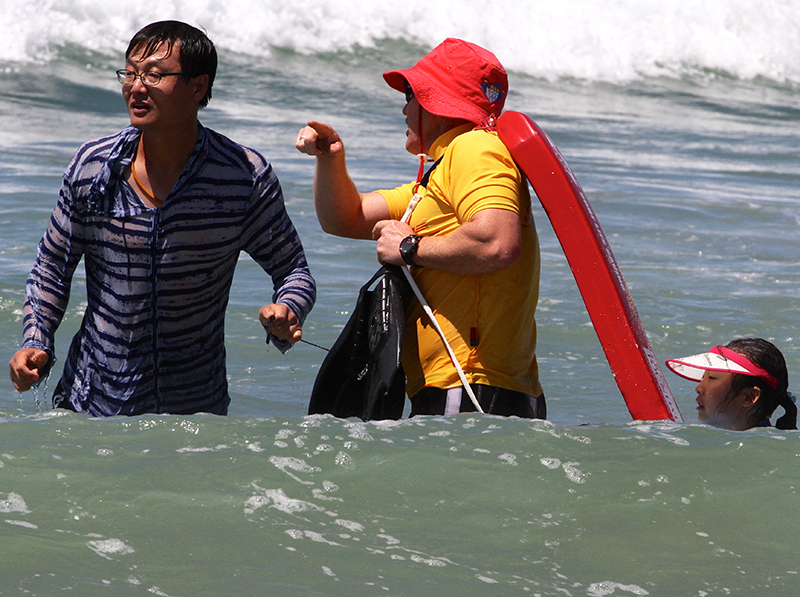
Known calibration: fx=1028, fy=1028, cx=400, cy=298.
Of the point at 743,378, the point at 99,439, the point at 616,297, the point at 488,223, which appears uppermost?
the point at 488,223

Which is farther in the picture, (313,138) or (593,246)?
(593,246)

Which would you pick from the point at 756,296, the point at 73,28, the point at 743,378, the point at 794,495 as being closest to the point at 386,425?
the point at 794,495

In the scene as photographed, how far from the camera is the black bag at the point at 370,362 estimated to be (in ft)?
10.9

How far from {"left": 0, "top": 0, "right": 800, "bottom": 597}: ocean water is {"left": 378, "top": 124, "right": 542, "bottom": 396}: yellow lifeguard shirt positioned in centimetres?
19

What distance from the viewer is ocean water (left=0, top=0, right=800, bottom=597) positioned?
2824 mm

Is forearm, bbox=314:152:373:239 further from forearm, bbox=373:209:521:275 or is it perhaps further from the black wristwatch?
forearm, bbox=373:209:521:275

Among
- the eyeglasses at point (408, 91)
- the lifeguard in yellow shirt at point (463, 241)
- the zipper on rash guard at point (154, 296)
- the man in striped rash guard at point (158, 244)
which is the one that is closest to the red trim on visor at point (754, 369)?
the lifeguard in yellow shirt at point (463, 241)

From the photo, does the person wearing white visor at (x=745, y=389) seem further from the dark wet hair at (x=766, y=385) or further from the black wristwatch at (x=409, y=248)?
the black wristwatch at (x=409, y=248)

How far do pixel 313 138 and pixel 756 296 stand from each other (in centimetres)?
505

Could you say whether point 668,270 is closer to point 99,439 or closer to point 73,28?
point 99,439

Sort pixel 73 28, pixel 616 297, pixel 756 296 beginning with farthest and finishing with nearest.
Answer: pixel 73 28 < pixel 756 296 < pixel 616 297

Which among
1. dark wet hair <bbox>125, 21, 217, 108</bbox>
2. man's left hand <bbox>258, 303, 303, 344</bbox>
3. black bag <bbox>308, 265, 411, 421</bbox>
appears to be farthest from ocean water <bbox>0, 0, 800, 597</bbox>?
dark wet hair <bbox>125, 21, 217, 108</bbox>

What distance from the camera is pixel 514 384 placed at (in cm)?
338

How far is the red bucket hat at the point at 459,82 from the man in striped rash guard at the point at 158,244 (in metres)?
0.60
